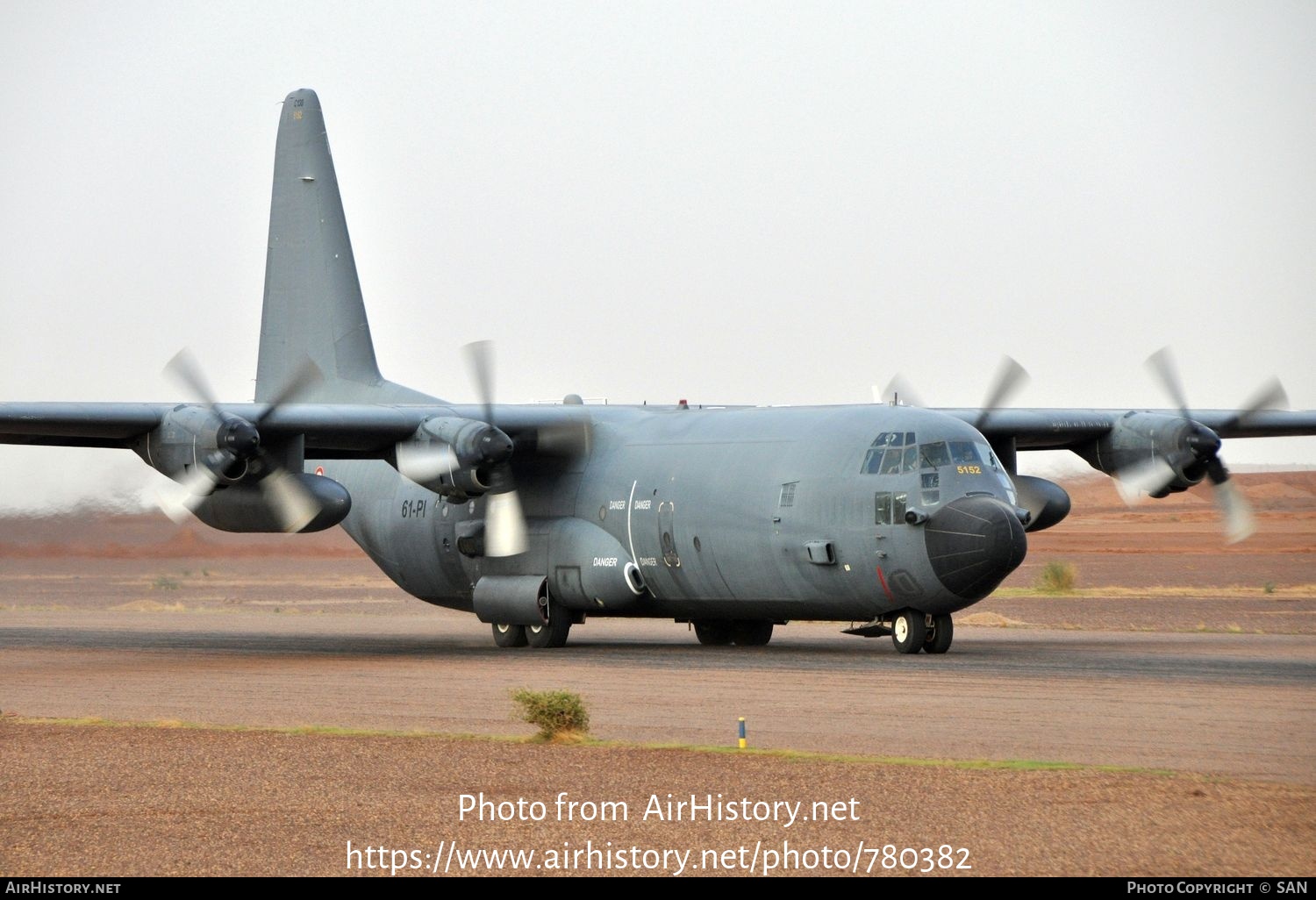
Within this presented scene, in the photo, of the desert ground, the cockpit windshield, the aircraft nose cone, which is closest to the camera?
the desert ground

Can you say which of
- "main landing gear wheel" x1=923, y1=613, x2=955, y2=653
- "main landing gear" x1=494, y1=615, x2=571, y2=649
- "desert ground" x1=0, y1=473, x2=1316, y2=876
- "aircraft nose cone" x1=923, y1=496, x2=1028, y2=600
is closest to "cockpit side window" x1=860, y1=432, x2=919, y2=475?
"aircraft nose cone" x1=923, y1=496, x2=1028, y2=600

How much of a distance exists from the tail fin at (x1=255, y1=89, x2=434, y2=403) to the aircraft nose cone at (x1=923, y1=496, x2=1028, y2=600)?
46.9ft

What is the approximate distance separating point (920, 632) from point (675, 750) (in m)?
10.6

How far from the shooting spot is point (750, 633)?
28406 mm

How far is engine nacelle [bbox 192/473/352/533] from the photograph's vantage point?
25.1m

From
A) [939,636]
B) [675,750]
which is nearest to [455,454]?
[939,636]

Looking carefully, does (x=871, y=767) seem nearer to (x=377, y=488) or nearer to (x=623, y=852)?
(x=623, y=852)

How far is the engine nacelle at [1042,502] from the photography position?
28.1m

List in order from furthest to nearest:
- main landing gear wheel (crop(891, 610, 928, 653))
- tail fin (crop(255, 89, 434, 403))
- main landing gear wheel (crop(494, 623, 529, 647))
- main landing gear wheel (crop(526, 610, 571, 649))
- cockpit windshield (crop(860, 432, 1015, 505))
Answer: tail fin (crop(255, 89, 434, 403)) < main landing gear wheel (crop(494, 623, 529, 647)) < main landing gear wheel (crop(526, 610, 571, 649)) < main landing gear wheel (crop(891, 610, 928, 653)) < cockpit windshield (crop(860, 432, 1015, 505))

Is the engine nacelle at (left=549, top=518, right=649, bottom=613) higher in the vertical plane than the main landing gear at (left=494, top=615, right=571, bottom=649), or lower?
higher

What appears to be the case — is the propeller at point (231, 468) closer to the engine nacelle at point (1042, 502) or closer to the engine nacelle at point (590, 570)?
the engine nacelle at point (590, 570)

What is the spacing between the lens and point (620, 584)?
26.8m

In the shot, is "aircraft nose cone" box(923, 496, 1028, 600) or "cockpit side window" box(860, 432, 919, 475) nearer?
"aircraft nose cone" box(923, 496, 1028, 600)

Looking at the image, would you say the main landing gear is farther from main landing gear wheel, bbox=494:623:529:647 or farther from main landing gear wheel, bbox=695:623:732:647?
main landing gear wheel, bbox=695:623:732:647
